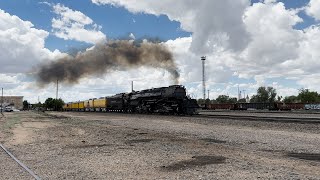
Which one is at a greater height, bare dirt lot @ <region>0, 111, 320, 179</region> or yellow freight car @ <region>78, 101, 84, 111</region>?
yellow freight car @ <region>78, 101, 84, 111</region>

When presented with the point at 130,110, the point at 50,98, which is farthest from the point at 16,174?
the point at 50,98

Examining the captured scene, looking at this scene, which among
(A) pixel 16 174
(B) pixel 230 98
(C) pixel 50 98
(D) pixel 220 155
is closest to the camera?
(A) pixel 16 174

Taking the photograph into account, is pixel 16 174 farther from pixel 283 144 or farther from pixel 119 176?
pixel 283 144

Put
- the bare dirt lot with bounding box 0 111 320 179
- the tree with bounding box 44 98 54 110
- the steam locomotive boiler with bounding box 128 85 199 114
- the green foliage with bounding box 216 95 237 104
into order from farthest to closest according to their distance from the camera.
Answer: the green foliage with bounding box 216 95 237 104, the tree with bounding box 44 98 54 110, the steam locomotive boiler with bounding box 128 85 199 114, the bare dirt lot with bounding box 0 111 320 179

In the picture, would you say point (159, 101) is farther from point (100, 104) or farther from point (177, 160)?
point (177, 160)

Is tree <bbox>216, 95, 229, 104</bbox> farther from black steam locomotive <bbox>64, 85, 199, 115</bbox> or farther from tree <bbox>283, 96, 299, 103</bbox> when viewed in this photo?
black steam locomotive <bbox>64, 85, 199, 115</bbox>

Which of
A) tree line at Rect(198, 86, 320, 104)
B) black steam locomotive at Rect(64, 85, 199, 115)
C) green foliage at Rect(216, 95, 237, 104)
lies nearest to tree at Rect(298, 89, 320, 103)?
tree line at Rect(198, 86, 320, 104)

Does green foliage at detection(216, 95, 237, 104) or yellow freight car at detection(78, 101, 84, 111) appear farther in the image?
green foliage at detection(216, 95, 237, 104)

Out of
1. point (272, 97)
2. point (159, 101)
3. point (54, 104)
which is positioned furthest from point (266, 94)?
point (159, 101)

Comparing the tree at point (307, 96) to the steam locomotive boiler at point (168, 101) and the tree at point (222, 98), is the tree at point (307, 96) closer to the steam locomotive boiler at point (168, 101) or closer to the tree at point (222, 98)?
the tree at point (222, 98)

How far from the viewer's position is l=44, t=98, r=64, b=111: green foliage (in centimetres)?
12105

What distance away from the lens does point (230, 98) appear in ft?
595

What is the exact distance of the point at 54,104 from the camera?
12469 centimetres

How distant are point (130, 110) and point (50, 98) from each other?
3436 inches
